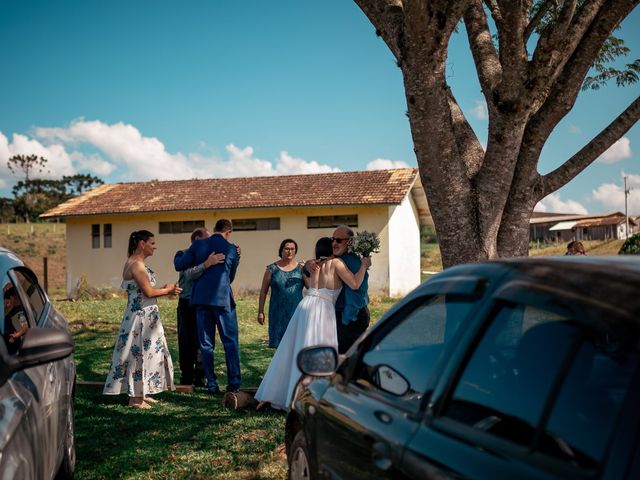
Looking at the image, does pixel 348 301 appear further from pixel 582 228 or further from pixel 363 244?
pixel 582 228

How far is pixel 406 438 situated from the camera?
256 cm

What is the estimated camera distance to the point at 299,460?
3.98 meters

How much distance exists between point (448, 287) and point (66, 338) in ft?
5.93

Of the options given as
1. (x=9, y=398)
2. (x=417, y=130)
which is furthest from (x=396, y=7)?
(x=9, y=398)

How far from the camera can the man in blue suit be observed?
8.96 meters

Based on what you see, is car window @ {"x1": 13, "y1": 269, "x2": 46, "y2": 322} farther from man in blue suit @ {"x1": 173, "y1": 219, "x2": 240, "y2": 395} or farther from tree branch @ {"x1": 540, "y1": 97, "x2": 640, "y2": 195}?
tree branch @ {"x1": 540, "y1": 97, "x2": 640, "y2": 195}

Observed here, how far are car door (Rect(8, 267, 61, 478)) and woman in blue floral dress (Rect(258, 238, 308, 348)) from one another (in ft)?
15.1

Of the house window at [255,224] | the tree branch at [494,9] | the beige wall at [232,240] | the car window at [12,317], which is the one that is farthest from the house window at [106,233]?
the car window at [12,317]

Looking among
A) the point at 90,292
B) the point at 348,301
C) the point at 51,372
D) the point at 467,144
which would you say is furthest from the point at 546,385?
the point at 90,292

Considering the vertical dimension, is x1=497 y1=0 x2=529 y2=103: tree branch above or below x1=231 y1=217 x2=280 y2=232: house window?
above

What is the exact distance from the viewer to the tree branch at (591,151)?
24.0ft

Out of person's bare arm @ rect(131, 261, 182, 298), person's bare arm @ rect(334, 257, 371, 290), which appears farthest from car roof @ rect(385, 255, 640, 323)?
person's bare arm @ rect(131, 261, 182, 298)

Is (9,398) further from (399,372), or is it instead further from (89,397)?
(89,397)

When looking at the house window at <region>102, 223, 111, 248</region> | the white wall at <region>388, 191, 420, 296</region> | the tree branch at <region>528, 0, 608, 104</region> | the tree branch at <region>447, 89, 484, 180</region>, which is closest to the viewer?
the tree branch at <region>528, 0, 608, 104</region>
